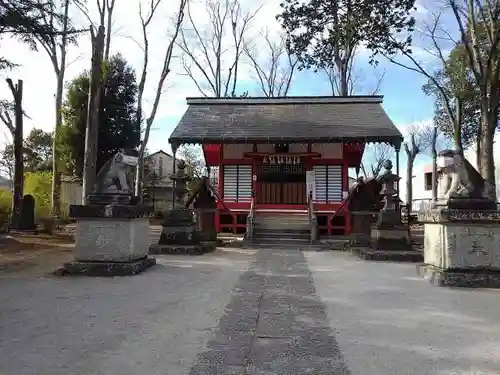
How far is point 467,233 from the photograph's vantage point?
689 centimetres

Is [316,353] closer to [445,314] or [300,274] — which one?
[445,314]

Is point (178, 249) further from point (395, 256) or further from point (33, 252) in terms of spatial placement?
point (395, 256)

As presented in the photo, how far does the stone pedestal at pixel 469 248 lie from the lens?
677cm

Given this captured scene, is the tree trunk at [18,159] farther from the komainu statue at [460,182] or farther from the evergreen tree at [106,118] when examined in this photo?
the komainu statue at [460,182]

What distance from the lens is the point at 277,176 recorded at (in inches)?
765

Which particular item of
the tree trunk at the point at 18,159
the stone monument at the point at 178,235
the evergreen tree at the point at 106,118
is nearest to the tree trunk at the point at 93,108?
the tree trunk at the point at 18,159

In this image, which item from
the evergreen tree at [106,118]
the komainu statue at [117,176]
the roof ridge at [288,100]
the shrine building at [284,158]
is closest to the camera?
the komainu statue at [117,176]

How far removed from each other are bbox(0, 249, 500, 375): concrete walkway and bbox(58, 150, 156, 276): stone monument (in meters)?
0.51

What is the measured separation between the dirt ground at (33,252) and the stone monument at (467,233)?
685 centimetres

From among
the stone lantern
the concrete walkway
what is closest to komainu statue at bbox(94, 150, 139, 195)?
the concrete walkway

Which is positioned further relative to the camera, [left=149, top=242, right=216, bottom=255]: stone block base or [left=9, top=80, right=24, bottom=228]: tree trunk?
[left=9, top=80, right=24, bottom=228]: tree trunk

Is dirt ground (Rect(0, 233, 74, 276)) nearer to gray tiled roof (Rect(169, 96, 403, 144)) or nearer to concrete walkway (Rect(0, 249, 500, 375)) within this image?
concrete walkway (Rect(0, 249, 500, 375))

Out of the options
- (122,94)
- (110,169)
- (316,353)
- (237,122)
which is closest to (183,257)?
(110,169)

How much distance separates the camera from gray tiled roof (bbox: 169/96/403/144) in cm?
1636
